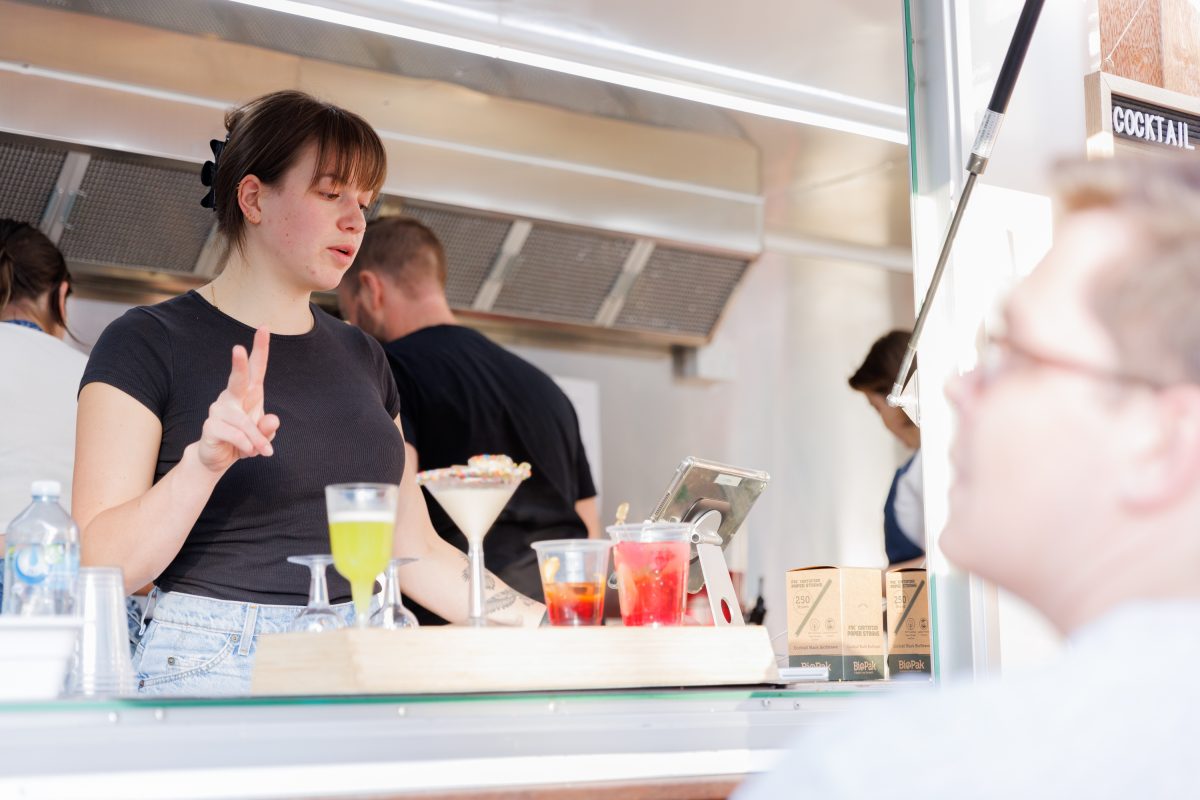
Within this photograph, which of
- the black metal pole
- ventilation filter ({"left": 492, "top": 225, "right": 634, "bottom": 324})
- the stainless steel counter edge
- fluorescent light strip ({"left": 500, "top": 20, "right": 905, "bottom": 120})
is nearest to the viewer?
the stainless steel counter edge

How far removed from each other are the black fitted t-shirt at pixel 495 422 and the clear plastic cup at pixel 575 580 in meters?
1.60

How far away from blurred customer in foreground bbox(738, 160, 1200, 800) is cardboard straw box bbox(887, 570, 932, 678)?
3.69ft

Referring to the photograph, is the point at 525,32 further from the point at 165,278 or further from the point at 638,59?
the point at 165,278

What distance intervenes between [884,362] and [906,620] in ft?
5.95

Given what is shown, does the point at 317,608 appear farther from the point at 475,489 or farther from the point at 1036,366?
the point at 1036,366

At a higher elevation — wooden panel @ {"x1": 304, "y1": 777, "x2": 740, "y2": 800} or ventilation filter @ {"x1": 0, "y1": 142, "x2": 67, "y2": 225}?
ventilation filter @ {"x1": 0, "y1": 142, "x2": 67, "y2": 225}

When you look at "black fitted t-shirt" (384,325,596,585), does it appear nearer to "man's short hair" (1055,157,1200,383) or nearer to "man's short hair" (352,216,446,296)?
"man's short hair" (352,216,446,296)

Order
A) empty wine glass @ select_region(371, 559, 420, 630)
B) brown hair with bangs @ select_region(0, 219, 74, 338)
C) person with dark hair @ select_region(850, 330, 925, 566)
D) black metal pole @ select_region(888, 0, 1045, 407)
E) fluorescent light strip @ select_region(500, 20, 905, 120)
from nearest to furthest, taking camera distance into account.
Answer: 1. empty wine glass @ select_region(371, 559, 420, 630)
2. black metal pole @ select_region(888, 0, 1045, 407)
3. brown hair with bangs @ select_region(0, 219, 74, 338)
4. fluorescent light strip @ select_region(500, 20, 905, 120)
5. person with dark hair @ select_region(850, 330, 925, 566)

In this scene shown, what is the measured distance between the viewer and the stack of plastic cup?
1.31 meters

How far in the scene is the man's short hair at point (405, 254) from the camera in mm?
3311

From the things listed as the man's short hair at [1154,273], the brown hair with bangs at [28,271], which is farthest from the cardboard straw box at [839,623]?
the brown hair with bangs at [28,271]

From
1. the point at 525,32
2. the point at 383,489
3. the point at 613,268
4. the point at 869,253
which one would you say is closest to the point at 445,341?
the point at 525,32

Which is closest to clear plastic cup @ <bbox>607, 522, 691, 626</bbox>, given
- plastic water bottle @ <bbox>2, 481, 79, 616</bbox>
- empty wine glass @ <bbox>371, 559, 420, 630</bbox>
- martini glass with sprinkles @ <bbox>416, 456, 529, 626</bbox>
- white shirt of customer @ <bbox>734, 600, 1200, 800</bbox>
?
martini glass with sprinkles @ <bbox>416, 456, 529, 626</bbox>

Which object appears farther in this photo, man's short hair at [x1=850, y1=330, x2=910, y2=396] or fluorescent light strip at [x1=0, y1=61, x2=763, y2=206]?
man's short hair at [x1=850, y1=330, x2=910, y2=396]
